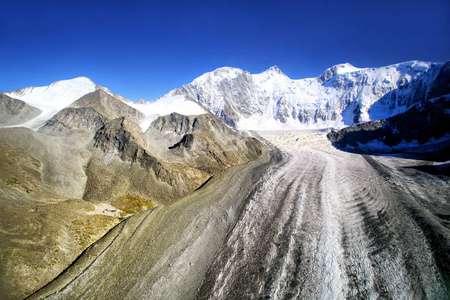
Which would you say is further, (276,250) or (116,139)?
(116,139)

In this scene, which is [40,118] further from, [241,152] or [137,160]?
[241,152]

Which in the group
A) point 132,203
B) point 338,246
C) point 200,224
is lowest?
point 338,246

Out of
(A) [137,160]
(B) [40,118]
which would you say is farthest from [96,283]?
(B) [40,118]

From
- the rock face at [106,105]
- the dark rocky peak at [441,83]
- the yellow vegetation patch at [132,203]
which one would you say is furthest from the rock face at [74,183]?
the dark rocky peak at [441,83]

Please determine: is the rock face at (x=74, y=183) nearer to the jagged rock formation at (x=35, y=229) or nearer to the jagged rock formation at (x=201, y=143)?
the jagged rock formation at (x=35, y=229)

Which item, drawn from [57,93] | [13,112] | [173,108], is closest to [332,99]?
[173,108]

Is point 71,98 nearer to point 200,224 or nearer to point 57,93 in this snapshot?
point 57,93
